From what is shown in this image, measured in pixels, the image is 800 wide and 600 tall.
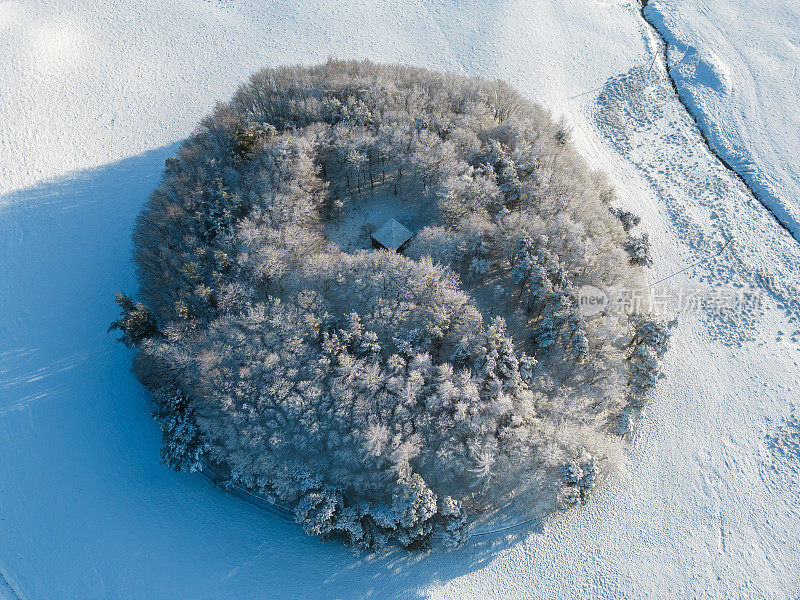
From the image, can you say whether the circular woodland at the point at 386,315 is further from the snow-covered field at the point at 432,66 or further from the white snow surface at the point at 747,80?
the white snow surface at the point at 747,80

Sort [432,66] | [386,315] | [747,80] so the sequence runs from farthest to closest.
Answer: [432,66]
[747,80]
[386,315]

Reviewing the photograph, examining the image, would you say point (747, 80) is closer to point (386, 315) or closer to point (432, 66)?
point (432, 66)

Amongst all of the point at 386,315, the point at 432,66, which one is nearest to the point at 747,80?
the point at 432,66

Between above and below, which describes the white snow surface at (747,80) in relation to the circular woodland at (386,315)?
above

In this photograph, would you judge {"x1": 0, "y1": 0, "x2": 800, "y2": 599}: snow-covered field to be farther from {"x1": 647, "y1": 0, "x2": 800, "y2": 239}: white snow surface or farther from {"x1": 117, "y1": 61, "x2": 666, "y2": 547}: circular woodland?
{"x1": 117, "y1": 61, "x2": 666, "y2": 547}: circular woodland

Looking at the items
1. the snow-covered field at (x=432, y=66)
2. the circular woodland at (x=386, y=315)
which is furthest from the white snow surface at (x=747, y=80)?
the circular woodland at (x=386, y=315)

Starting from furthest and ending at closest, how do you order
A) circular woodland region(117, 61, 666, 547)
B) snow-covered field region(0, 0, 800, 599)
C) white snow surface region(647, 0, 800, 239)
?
white snow surface region(647, 0, 800, 239) < circular woodland region(117, 61, 666, 547) < snow-covered field region(0, 0, 800, 599)

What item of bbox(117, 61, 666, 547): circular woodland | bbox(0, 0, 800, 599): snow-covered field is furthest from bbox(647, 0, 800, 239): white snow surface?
bbox(117, 61, 666, 547): circular woodland
